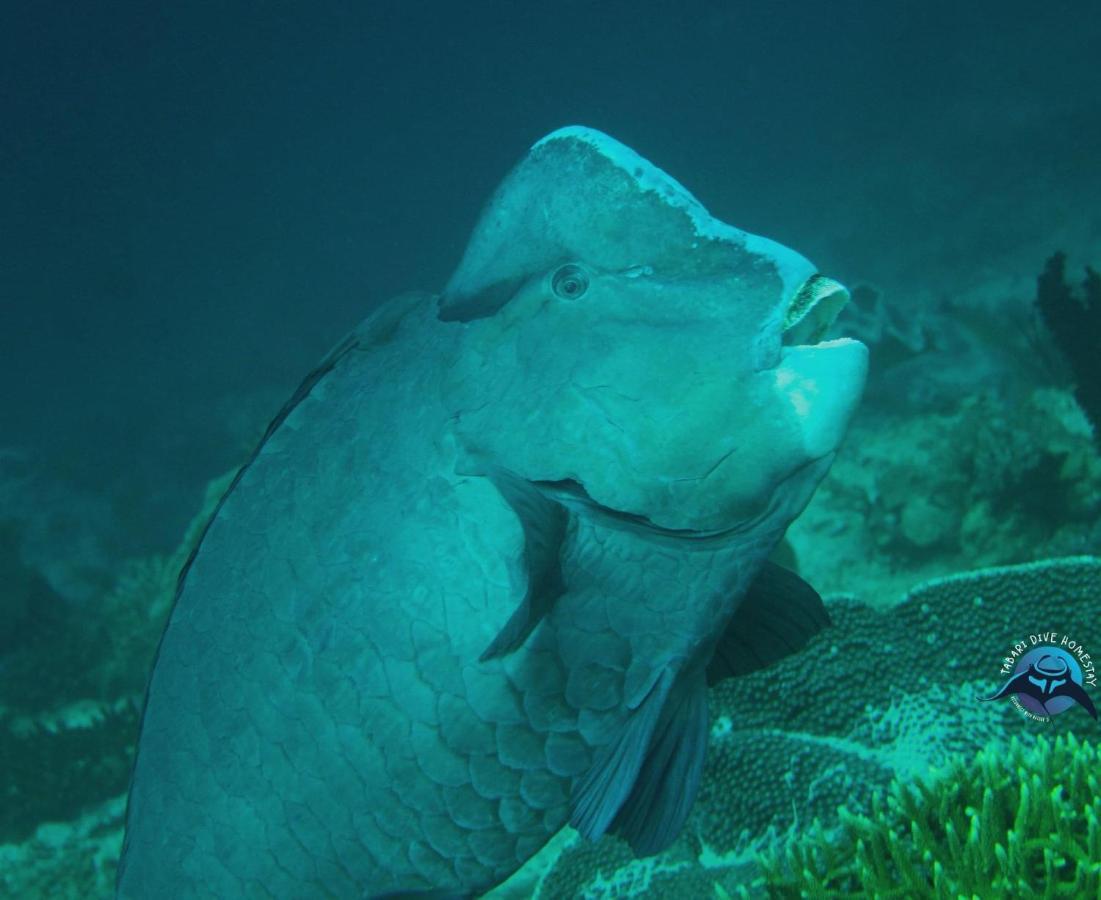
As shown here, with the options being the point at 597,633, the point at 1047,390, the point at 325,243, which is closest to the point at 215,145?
the point at 325,243

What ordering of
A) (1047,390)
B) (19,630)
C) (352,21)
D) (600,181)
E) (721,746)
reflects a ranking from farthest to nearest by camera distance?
(352,21)
(19,630)
(1047,390)
(721,746)
(600,181)

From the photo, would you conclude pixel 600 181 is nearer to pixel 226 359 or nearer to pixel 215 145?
pixel 226 359

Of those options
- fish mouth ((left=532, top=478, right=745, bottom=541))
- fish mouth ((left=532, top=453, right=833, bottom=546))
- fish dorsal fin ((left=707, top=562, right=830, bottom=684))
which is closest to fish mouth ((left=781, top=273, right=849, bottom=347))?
fish mouth ((left=532, top=453, right=833, bottom=546))

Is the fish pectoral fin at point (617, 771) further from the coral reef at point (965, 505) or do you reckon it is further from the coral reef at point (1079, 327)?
the coral reef at point (1079, 327)

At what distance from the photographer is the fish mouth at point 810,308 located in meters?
1.51

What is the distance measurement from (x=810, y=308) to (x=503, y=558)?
0.84 m

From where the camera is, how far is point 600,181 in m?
1.57

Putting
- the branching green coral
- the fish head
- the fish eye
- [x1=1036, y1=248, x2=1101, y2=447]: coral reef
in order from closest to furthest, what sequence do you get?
1. the fish head
2. the fish eye
3. the branching green coral
4. [x1=1036, y1=248, x2=1101, y2=447]: coral reef

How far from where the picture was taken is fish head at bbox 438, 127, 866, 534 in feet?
4.90

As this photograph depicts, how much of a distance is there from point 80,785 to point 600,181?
8515 millimetres

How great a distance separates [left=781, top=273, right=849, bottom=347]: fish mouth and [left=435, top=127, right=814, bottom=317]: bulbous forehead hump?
31 mm

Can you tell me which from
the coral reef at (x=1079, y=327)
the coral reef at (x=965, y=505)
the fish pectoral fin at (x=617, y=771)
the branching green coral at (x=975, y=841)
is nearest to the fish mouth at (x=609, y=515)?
the fish pectoral fin at (x=617, y=771)

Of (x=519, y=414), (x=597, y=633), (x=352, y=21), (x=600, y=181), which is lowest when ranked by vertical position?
(x=597, y=633)

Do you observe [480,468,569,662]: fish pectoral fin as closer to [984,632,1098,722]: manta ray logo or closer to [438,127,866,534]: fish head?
[438,127,866,534]: fish head
